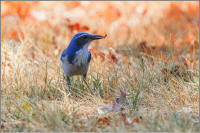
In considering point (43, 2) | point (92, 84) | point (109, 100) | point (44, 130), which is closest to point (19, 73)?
point (92, 84)

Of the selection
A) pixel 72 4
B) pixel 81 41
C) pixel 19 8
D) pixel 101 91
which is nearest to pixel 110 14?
pixel 72 4

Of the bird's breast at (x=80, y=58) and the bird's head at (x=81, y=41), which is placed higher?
the bird's head at (x=81, y=41)

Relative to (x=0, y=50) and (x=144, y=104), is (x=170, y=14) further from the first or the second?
A: (x=144, y=104)

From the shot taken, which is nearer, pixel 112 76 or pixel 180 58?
pixel 112 76

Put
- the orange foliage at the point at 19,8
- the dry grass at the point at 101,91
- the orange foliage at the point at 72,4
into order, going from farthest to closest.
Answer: the orange foliage at the point at 72,4
the orange foliage at the point at 19,8
the dry grass at the point at 101,91

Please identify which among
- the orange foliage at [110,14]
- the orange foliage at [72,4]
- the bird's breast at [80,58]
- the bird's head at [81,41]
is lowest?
the bird's breast at [80,58]

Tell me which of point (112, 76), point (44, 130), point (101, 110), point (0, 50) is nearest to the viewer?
point (44, 130)

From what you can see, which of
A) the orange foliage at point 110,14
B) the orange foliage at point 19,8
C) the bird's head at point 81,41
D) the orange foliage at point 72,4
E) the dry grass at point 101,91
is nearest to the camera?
the dry grass at point 101,91

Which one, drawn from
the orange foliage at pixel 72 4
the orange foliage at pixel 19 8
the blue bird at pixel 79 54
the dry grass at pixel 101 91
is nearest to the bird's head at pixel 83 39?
the blue bird at pixel 79 54

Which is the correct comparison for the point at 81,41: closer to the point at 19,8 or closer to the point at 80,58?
the point at 80,58

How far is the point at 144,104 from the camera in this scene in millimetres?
3973

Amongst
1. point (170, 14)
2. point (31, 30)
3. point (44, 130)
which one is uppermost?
point (170, 14)

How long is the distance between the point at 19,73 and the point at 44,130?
1.64m

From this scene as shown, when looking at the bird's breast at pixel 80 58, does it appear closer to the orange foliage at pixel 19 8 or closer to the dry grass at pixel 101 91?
the dry grass at pixel 101 91
